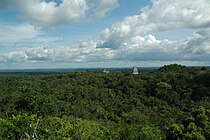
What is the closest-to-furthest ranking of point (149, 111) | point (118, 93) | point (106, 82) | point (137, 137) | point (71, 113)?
point (137, 137), point (71, 113), point (149, 111), point (118, 93), point (106, 82)

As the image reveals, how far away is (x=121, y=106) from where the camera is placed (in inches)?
2756

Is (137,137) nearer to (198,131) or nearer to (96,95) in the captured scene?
(198,131)

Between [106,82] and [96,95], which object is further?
[106,82]

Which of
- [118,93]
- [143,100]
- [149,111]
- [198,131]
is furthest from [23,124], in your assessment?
[118,93]

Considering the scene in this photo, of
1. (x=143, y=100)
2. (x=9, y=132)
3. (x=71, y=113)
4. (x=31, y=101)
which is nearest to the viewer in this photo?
(x=9, y=132)

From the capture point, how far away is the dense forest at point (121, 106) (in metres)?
35.1

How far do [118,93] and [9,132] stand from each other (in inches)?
2290

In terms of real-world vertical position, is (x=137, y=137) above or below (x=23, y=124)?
below

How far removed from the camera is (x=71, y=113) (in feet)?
203

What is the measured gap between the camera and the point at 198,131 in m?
34.7

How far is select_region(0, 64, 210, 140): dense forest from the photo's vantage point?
1382 inches

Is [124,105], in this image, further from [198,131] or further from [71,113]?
[198,131]

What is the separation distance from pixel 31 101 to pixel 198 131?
106 feet

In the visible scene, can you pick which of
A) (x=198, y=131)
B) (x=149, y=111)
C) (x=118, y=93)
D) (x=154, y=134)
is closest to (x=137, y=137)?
(x=154, y=134)
